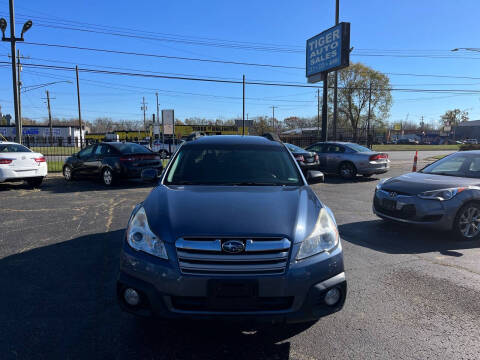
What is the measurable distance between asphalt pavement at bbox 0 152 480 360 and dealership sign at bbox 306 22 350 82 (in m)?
14.1

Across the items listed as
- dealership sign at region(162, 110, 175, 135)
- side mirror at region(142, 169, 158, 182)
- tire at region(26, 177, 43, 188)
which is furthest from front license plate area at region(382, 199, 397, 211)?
dealership sign at region(162, 110, 175, 135)

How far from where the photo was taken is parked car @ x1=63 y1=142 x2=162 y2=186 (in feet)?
36.2

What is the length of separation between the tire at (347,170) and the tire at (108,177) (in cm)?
863

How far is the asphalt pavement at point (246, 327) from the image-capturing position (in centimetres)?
261

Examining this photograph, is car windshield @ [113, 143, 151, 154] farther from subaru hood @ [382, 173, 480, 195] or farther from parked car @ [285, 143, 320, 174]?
subaru hood @ [382, 173, 480, 195]

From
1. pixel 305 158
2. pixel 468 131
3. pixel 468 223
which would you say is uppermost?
pixel 468 131

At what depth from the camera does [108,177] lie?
11.2 metres

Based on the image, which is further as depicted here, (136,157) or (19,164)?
(136,157)

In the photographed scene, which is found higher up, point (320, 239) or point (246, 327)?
point (320, 239)

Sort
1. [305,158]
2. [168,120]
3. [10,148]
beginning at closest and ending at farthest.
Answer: [10,148], [305,158], [168,120]

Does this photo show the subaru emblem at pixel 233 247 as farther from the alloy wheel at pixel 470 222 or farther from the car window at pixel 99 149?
the car window at pixel 99 149

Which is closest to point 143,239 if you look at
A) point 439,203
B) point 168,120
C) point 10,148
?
point 439,203

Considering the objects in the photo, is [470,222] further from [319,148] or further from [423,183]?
[319,148]

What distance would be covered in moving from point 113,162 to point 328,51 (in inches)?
530
